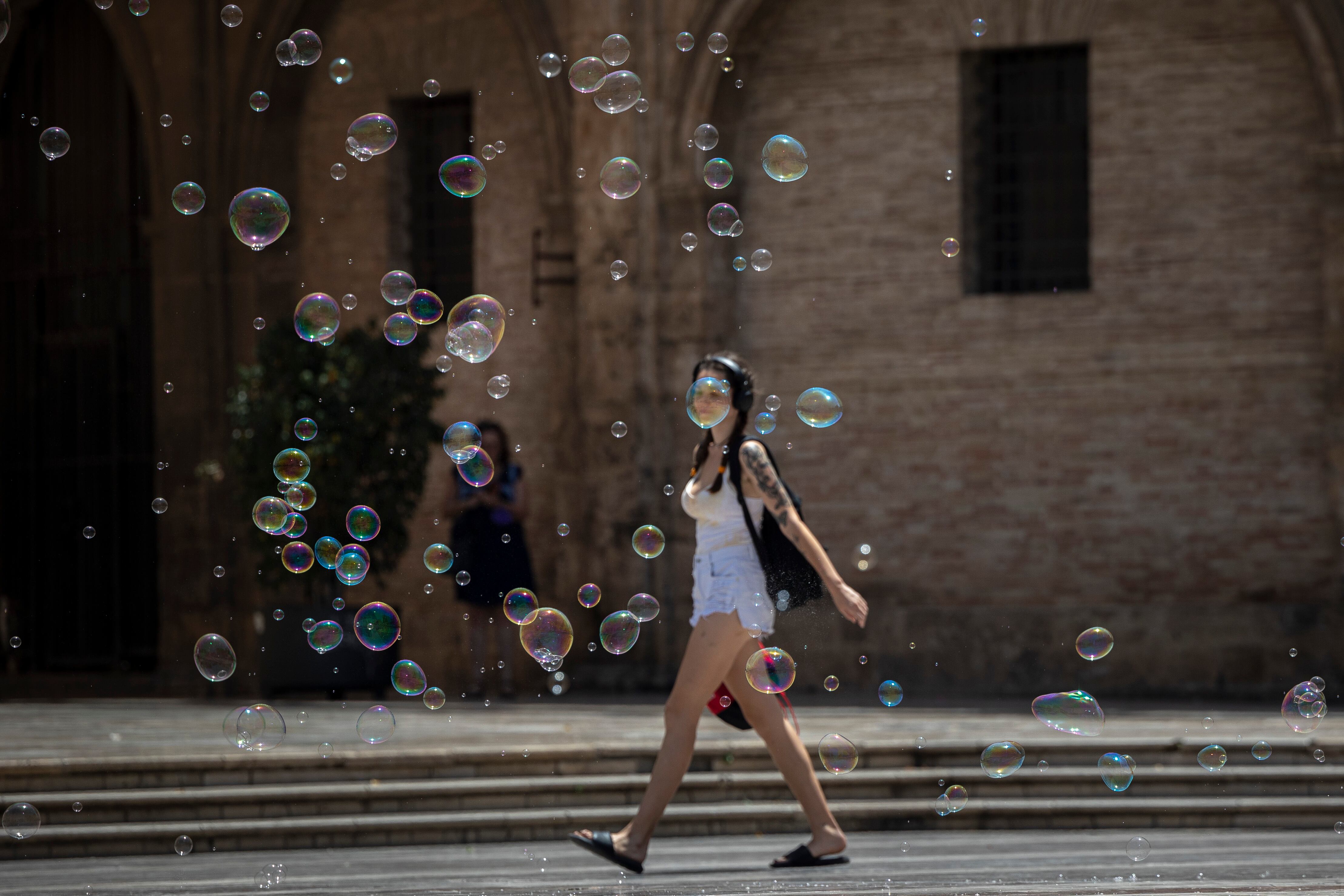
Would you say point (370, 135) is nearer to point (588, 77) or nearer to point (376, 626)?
point (588, 77)

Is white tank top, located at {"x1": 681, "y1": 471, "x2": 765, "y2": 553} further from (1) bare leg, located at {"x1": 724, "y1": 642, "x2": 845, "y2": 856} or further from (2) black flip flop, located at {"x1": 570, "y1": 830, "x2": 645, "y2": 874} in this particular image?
(2) black flip flop, located at {"x1": 570, "y1": 830, "x2": 645, "y2": 874}

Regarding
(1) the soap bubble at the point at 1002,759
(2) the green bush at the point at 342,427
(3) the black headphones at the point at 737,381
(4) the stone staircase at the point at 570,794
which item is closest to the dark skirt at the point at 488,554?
(2) the green bush at the point at 342,427

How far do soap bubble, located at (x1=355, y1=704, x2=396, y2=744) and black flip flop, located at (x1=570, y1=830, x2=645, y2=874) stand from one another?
1.53 m

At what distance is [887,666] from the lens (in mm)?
12273

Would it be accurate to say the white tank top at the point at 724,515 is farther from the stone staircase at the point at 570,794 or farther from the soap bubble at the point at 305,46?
the soap bubble at the point at 305,46

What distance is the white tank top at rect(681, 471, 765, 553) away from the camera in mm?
6137

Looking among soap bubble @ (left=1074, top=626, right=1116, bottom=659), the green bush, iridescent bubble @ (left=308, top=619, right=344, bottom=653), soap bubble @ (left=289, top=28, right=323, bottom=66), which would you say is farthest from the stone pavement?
the green bush

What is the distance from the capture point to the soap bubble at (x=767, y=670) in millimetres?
5988

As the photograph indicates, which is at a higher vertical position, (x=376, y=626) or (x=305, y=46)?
(x=305, y=46)

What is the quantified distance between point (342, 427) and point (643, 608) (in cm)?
583

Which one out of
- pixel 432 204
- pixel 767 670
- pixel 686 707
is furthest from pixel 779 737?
pixel 432 204

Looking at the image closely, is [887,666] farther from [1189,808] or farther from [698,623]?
[698,623]

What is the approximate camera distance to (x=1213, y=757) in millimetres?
7492

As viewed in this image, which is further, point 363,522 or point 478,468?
point 363,522
